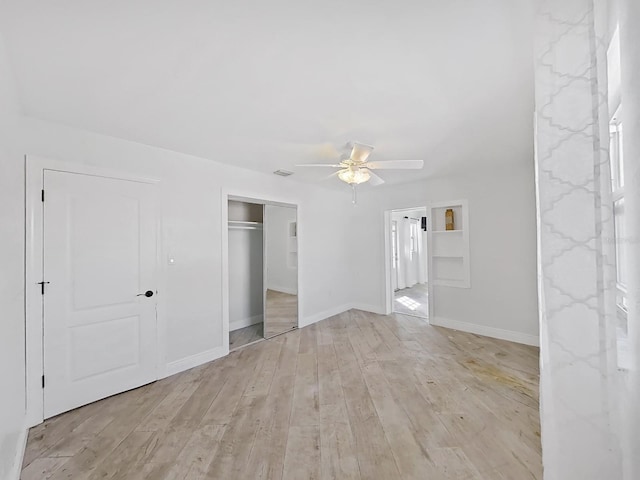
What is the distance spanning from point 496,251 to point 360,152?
279 centimetres

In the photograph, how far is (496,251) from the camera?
3.89m

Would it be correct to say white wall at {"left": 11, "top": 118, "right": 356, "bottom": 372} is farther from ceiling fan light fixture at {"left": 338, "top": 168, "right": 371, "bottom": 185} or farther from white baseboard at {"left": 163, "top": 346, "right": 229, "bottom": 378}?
ceiling fan light fixture at {"left": 338, "top": 168, "right": 371, "bottom": 185}

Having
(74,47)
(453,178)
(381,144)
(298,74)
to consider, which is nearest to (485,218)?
(453,178)

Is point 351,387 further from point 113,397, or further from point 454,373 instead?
point 113,397

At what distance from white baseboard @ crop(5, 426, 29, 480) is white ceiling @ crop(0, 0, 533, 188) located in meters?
2.33

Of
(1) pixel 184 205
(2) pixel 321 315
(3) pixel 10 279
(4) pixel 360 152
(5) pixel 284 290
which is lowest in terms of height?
(2) pixel 321 315

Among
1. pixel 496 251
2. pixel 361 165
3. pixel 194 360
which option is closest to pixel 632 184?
pixel 361 165

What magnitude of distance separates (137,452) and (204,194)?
2.45 meters

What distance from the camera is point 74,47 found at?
143 centimetres

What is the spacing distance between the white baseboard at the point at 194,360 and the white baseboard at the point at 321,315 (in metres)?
1.39

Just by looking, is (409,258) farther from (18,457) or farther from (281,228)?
(18,457)

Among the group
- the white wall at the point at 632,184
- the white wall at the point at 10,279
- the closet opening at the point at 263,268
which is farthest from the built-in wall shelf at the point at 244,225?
the white wall at the point at 632,184

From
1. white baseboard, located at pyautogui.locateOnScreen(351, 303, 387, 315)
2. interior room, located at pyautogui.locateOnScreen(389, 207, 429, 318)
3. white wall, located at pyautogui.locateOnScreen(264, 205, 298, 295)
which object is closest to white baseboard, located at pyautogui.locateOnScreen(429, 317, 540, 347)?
white baseboard, located at pyautogui.locateOnScreen(351, 303, 387, 315)

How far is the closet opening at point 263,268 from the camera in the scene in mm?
4180
